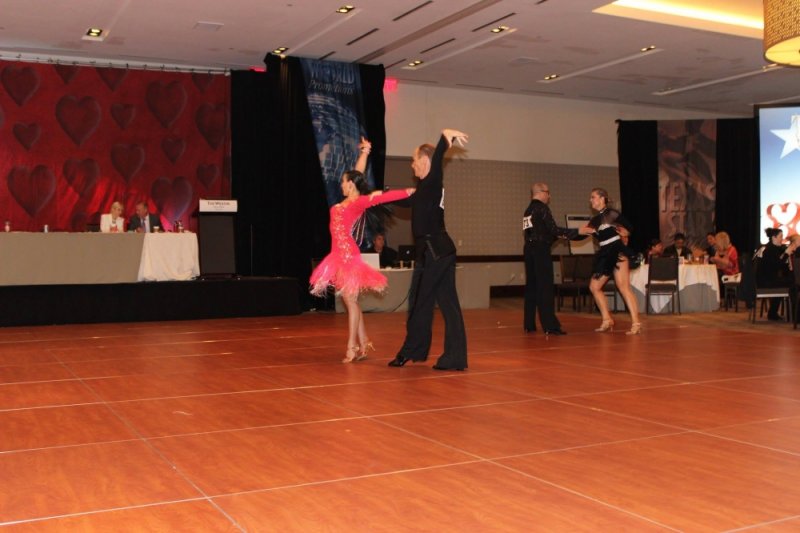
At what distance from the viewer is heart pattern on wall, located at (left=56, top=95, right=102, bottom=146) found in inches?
521

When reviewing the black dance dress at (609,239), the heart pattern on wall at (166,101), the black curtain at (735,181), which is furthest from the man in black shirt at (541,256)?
the black curtain at (735,181)

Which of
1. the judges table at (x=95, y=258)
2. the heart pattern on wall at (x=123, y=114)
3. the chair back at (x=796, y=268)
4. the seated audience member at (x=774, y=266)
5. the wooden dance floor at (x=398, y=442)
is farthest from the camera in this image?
the heart pattern on wall at (x=123, y=114)

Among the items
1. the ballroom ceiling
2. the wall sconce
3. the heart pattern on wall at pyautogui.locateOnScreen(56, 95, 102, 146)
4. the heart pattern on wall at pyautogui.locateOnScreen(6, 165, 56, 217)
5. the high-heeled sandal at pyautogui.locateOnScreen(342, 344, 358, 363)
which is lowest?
the high-heeled sandal at pyautogui.locateOnScreen(342, 344, 358, 363)

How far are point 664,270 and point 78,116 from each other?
9.29m

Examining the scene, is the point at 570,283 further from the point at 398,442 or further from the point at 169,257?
the point at 398,442

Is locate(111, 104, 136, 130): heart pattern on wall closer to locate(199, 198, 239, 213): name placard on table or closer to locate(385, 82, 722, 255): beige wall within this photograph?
locate(199, 198, 239, 213): name placard on table

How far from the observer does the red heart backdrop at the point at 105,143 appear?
13000 millimetres

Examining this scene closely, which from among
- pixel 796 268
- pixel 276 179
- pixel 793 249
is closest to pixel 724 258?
pixel 793 249

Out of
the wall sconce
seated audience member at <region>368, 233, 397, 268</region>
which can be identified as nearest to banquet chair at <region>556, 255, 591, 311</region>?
seated audience member at <region>368, 233, 397, 268</region>

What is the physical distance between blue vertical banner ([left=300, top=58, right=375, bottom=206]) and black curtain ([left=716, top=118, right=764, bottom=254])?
8203mm

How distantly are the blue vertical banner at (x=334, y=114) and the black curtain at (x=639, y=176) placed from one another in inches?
253

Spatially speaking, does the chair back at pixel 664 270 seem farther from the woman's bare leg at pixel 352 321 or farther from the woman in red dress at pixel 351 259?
the woman's bare leg at pixel 352 321

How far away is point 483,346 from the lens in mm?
8031

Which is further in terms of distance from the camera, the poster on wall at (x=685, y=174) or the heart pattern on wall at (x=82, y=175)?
the poster on wall at (x=685, y=174)
